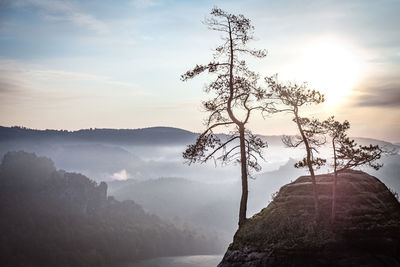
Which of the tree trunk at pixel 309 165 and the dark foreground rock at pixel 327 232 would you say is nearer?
the dark foreground rock at pixel 327 232

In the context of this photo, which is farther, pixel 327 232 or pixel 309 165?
pixel 309 165

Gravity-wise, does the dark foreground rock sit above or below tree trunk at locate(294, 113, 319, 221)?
below

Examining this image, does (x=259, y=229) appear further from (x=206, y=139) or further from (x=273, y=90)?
(x=273, y=90)

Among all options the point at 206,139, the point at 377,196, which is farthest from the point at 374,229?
the point at 206,139

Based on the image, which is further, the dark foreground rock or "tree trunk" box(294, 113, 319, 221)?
"tree trunk" box(294, 113, 319, 221)

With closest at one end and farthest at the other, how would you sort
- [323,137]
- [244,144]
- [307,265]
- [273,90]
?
[307,265] → [323,137] → [273,90] → [244,144]

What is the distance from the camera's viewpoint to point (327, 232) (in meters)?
20.2

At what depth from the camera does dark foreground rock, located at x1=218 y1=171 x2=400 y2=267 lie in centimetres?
1952

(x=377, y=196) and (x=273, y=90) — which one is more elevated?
(x=273, y=90)

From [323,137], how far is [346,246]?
5797 mm

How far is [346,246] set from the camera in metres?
19.6

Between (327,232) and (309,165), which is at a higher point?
(309,165)

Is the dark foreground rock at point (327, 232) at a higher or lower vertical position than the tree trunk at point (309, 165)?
lower

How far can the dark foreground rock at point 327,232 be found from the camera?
64.0 feet
